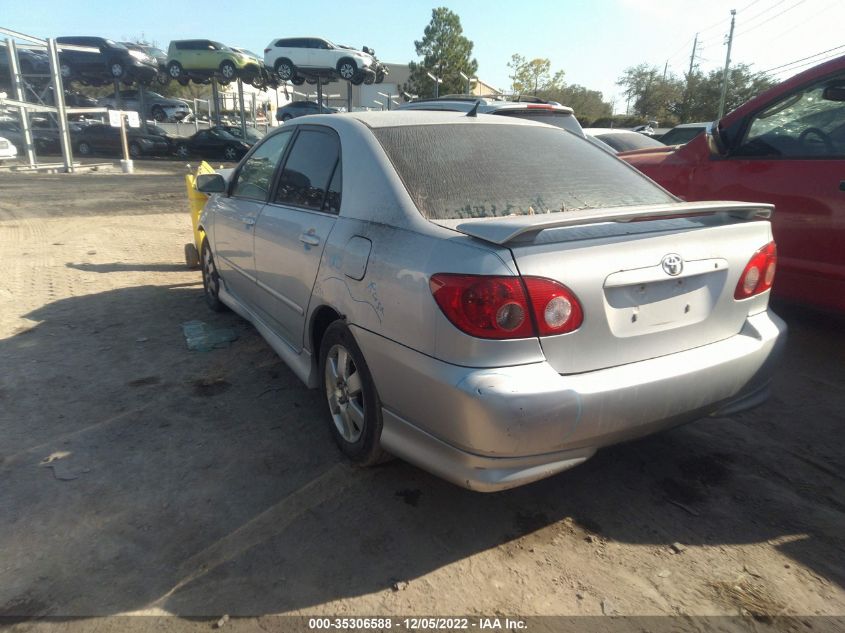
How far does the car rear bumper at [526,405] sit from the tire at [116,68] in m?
28.8

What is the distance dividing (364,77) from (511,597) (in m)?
26.6

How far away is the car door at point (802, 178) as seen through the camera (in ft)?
12.3

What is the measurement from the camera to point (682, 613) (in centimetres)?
208

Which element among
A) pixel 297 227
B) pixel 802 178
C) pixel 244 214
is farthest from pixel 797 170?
pixel 244 214

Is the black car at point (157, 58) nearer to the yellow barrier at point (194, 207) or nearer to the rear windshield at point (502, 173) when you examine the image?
the yellow barrier at point (194, 207)

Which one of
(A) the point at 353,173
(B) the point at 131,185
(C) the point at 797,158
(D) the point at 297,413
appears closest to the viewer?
(A) the point at 353,173

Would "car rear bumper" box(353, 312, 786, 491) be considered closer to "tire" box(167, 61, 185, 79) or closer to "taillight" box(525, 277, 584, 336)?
"taillight" box(525, 277, 584, 336)

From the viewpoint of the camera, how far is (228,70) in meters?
26.3

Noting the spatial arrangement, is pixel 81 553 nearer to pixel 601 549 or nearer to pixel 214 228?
pixel 601 549

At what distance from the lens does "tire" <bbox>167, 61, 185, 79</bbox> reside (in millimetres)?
26675

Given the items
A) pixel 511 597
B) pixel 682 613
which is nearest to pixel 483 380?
pixel 511 597

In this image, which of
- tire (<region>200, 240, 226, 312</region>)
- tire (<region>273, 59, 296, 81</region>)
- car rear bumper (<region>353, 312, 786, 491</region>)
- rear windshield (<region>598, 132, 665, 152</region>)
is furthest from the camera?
tire (<region>273, 59, 296, 81</region>)

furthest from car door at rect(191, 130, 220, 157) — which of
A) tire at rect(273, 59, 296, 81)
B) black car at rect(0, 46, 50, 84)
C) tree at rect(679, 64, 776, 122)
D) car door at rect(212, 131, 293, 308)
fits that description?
tree at rect(679, 64, 776, 122)

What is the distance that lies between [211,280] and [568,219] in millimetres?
3895
